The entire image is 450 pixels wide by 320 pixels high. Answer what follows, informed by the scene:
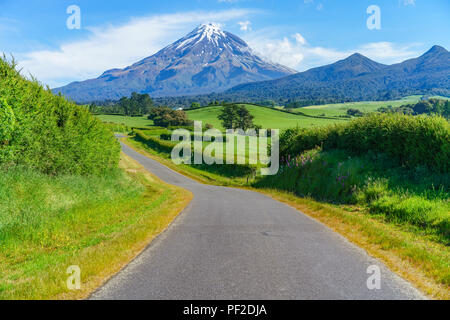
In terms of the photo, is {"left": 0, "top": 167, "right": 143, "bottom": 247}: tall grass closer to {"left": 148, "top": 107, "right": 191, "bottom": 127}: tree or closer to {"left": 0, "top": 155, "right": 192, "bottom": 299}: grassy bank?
{"left": 0, "top": 155, "right": 192, "bottom": 299}: grassy bank

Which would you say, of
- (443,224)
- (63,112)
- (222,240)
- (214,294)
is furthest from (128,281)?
(63,112)

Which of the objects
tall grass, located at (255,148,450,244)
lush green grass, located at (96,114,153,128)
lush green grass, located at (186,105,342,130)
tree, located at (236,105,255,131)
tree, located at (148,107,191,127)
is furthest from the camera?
lush green grass, located at (96,114,153,128)

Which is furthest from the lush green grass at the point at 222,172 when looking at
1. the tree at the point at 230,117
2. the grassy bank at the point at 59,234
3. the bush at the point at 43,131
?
the tree at the point at 230,117

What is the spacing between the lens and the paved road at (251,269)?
5.09 m

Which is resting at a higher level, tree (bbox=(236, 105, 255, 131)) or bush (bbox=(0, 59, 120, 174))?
tree (bbox=(236, 105, 255, 131))

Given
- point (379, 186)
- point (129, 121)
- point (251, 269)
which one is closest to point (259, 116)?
point (129, 121)

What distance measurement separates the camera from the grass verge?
5944 millimetres

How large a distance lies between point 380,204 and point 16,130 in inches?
599

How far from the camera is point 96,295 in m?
5.15

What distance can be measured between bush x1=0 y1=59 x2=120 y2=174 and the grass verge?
12.8 m

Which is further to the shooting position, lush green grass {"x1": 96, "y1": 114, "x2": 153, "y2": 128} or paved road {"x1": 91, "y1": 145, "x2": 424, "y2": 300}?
lush green grass {"x1": 96, "y1": 114, "x2": 153, "y2": 128}

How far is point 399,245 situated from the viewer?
795cm

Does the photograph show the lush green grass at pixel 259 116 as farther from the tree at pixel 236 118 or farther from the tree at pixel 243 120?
the tree at pixel 243 120

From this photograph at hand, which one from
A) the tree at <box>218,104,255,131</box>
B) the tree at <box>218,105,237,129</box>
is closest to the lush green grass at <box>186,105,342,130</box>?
the tree at <box>218,105,237,129</box>
